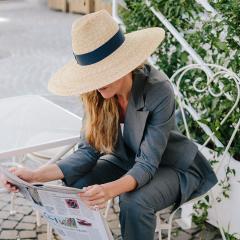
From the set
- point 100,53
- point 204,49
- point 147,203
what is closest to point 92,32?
point 100,53

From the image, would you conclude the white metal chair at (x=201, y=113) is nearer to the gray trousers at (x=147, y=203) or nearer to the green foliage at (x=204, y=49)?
the green foliage at (x=204, y=49)

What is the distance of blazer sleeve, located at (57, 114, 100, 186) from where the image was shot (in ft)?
7.35

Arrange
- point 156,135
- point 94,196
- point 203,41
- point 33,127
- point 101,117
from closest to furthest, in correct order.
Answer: point 94,196 < point 156,135 < point 101,117 < point 33,127 < point 203,41

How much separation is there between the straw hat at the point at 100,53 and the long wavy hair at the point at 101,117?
0.18 metres

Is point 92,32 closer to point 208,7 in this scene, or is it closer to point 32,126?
point 32,126

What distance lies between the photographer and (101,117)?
2.21 m

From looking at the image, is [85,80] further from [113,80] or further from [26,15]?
[26,15]

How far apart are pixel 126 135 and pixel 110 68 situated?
39 centimetres

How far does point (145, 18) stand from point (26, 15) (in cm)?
820

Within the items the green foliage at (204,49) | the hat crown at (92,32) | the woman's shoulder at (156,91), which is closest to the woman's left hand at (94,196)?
the woman's shoulder at (156,91)

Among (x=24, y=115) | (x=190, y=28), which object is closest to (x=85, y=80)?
(x=24, y=115)

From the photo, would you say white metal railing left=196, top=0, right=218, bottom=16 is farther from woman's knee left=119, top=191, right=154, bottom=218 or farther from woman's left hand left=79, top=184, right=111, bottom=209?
woman's left hand left=79, top=184, right=111, bottom=209

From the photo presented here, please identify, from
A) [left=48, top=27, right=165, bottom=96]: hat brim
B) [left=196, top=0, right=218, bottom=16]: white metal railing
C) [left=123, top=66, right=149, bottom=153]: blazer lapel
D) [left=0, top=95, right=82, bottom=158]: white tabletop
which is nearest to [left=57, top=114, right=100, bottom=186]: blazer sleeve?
[left=0, top=95, right=82, bottom=158]: white tabletop

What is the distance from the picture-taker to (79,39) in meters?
1.99
